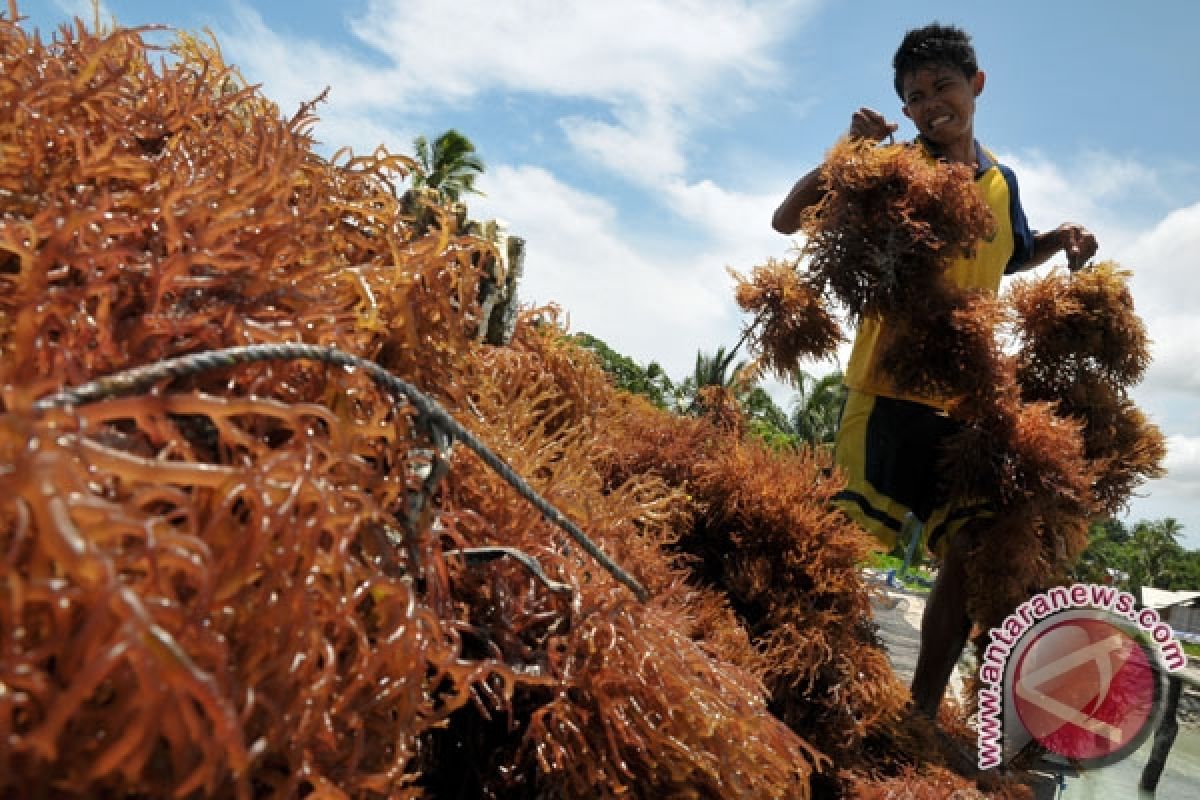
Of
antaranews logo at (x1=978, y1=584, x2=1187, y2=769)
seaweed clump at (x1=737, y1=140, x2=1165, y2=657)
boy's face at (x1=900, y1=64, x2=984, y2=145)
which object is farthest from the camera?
boy's face at (x1=900, y1=64, x2=984, y2=145)

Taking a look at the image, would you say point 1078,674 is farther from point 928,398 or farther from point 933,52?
point 933,52

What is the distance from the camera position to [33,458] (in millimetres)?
284

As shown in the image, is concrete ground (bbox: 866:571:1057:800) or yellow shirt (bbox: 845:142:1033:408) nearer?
concrete ground (bbox: 866:571:1057:800)

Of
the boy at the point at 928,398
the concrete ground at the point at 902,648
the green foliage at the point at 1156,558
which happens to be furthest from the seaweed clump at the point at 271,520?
the green foliage at the point at 1156,558

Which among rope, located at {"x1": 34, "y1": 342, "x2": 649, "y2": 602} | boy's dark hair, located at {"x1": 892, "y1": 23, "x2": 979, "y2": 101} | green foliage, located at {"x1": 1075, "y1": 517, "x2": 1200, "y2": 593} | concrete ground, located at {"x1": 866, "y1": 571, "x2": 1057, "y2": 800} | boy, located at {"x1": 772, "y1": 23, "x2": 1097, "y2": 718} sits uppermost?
green foliage, located at {"x1": 1075, "y1": 517, "x2": 1200, "y2": 593}

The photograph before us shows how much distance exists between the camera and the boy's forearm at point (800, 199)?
1573mm

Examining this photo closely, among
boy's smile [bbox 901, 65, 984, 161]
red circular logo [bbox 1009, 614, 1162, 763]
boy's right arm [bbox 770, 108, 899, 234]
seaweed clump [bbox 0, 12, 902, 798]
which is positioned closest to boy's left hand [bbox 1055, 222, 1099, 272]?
boy's smile [bbox 901, 65, 984, 161]

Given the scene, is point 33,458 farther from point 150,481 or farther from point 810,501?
point 810,501

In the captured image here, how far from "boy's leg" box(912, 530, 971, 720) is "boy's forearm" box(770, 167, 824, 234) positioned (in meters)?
0.70

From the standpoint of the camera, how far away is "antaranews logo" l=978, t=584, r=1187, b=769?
5.11ft

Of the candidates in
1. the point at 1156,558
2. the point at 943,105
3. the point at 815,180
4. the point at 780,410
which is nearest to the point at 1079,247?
the point at 943,105

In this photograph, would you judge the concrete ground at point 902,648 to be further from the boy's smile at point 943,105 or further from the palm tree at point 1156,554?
the palm tree at point 1156,554

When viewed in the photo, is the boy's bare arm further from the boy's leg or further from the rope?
the rope

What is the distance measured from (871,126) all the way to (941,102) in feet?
0.67
